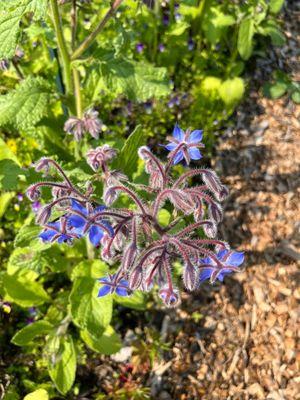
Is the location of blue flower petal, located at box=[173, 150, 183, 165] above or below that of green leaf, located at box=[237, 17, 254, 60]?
above

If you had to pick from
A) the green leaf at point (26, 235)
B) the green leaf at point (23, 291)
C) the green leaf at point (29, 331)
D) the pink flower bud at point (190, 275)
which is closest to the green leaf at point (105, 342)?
the green leaf at point (29, 331)

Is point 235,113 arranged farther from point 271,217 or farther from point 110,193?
point 110,193

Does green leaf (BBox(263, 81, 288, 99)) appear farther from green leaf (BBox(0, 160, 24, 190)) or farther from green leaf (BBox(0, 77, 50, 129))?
green leaf (BBox(0, 160, 24, 190))

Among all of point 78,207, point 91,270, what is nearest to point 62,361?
point 91,270

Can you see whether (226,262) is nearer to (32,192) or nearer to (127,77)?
(32,192)

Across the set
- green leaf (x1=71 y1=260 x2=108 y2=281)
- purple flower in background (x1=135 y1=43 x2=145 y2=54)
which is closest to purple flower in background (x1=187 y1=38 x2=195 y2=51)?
purple flower in background (x1=135 y1=43 x2=145 y2=54)

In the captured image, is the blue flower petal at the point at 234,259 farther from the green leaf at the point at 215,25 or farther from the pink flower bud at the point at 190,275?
the green leaf at the point at 215,25
